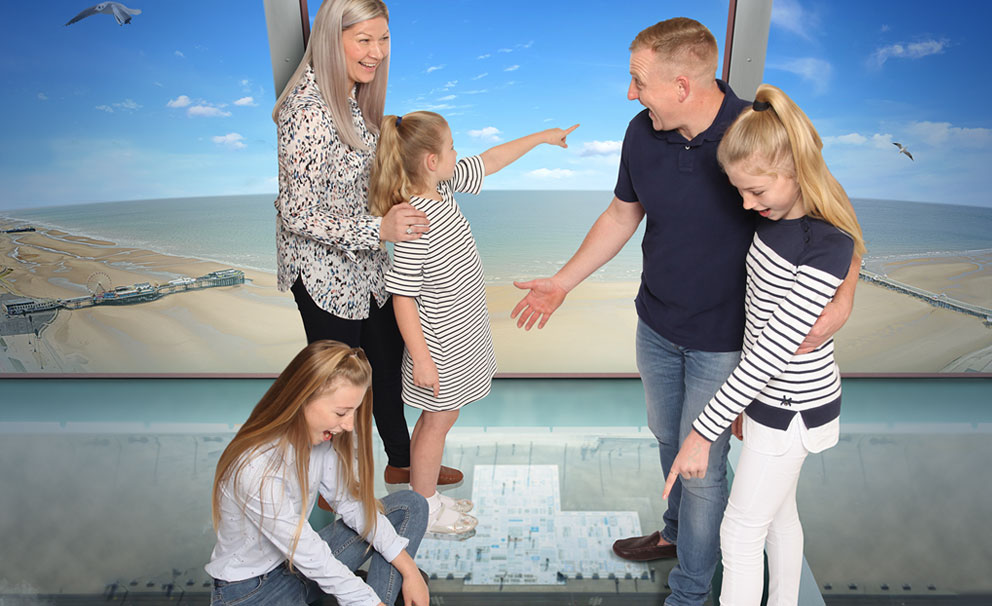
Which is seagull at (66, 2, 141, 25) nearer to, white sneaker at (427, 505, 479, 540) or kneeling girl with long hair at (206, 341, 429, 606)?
kneeling girl with long hair at (206, 341, 429, 606)

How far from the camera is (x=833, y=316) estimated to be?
1405mm

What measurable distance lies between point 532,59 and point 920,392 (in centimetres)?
217

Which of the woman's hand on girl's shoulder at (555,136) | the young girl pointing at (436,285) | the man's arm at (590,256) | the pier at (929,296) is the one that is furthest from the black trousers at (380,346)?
the pier at (929,296)

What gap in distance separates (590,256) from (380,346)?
0.69 meters

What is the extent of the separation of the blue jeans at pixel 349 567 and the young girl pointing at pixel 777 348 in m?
0.69

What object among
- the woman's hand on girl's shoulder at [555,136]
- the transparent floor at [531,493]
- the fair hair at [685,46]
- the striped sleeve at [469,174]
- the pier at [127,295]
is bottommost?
the transparent floor at [531,493]

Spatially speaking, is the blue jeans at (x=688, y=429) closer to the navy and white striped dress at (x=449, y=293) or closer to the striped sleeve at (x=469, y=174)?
the navy and white striped dress at (x=449, y=293)

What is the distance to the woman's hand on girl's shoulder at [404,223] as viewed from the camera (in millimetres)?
1781

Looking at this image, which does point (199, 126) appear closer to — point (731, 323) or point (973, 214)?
point (731, 323)

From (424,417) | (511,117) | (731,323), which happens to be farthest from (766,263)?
(511,117)

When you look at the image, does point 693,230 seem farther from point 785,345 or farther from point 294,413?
point 294,413

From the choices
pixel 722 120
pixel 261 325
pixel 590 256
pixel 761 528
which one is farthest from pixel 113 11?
pixel 761 528

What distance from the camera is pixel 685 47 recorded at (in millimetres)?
1505

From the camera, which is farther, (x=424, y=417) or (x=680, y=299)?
(x=424, y=417)
